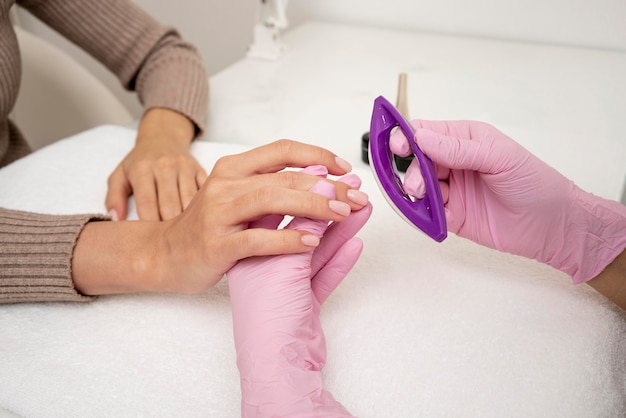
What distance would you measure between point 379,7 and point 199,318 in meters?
0.99

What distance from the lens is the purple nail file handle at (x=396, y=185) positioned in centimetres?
54

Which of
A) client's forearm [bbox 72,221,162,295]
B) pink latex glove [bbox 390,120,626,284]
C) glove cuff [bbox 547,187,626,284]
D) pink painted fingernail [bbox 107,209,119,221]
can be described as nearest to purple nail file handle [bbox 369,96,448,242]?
pink latex glove [bbox 390,120,626,284]

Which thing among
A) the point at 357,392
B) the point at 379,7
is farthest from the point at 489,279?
the point at 379,7

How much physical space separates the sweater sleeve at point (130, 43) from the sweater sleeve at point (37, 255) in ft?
1.31

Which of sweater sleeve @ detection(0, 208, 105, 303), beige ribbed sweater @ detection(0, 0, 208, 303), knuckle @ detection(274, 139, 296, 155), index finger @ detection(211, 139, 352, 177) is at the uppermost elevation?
beige ribbed sweater @ detection(0, 0, 208, 303)

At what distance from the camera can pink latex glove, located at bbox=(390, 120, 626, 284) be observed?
1.77 feet

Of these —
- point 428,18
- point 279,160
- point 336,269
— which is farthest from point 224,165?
point 428,18

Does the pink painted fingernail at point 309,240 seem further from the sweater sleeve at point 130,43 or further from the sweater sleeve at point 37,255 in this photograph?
the sweater sleeve at point 130,43

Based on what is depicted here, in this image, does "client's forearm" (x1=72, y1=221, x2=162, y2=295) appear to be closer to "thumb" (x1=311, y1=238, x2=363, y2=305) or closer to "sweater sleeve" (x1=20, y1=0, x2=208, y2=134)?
"thumb" (x1=311, y1=238, x2=363, y2=305)

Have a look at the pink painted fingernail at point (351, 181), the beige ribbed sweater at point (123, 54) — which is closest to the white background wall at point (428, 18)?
the beige ribbed sweater at point (123, 54)

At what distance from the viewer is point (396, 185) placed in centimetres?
56

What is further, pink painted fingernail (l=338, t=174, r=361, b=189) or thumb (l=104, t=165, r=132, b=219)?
thumb (l=104, t=165, r=132, b=219)

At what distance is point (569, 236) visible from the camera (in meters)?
0.58

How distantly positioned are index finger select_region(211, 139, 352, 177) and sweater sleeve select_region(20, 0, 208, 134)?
44 centimetres
